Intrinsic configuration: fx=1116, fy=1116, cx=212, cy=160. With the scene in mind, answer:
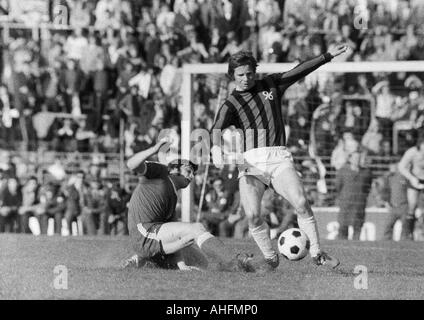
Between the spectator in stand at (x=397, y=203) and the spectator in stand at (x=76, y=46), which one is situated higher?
the spectator in stand at (x=76, y=46)

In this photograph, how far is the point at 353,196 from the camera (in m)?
20.5

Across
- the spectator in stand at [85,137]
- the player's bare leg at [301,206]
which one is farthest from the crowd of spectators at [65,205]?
the player's bare leg at [301,206]

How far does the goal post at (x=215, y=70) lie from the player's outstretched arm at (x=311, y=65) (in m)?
5.58

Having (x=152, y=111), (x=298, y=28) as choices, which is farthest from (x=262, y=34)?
(x=152, y=111)

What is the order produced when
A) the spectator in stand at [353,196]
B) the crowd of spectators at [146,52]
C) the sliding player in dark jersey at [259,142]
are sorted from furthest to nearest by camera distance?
the crowd of spectators at [146,52] < the spectator in stand at [353,196] < the sliding player in dark jersey at [259,142]

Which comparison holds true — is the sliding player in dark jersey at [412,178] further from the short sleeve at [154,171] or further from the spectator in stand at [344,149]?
the short sleeve at [154,171]

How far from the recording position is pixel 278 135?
478 inches

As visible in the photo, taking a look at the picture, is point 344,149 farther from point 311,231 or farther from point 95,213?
point 311,231

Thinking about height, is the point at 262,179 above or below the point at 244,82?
below

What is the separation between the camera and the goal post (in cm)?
1762

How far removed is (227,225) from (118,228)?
7.29ft

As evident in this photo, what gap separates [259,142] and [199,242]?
1.33 m

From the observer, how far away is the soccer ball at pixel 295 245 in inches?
468

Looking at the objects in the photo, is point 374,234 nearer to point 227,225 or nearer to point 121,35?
point 227,225
